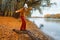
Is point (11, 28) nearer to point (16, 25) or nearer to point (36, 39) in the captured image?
point (16, 25)

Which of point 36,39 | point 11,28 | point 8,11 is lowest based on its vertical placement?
point 36,39

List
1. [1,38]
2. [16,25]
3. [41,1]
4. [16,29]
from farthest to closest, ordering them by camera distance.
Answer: [41,1] → [16,25] → [16,29] → [1,38]

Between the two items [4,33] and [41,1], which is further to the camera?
[41,1]

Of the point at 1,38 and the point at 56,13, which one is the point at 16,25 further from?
the point at 56,13

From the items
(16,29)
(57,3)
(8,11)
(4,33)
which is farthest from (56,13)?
(4,33)

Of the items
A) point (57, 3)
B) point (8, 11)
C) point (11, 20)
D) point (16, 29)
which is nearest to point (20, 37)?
point (16, 29)

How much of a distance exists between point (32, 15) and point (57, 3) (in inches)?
24.2

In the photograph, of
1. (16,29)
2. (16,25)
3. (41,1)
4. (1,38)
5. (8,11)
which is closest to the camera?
(1,38)

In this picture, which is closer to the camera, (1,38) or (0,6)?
(1,38)

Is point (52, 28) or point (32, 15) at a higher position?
point (32, 15)

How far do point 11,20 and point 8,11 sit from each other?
24 centimetres

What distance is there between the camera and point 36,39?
2.60 m

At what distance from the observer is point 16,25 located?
2832 millimetres

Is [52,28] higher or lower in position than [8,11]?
lower
